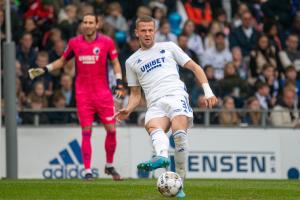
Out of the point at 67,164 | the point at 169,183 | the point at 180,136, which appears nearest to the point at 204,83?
the point at 180,136

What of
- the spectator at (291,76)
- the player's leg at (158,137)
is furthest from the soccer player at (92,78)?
the spectator at (291,76)

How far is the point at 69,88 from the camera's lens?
23.0m

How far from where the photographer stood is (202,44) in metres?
25.1

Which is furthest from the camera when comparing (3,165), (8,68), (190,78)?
(190,78)

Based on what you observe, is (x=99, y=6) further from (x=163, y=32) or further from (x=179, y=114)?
(x=179, y=114)

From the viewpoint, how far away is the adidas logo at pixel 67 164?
22.1m

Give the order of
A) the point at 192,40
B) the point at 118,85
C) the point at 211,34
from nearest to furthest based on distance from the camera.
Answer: the point at 118,85, the point at 192,40, the point at 211,34

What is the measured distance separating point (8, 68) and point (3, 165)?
235 centimetres

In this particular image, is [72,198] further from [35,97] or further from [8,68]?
[35,97]

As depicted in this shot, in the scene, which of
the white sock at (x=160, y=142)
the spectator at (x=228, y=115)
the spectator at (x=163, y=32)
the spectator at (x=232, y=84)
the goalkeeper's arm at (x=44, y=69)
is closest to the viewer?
the white sock at (x=160, y=142)

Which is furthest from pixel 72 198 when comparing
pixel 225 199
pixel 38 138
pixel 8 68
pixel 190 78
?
pixel 190 78

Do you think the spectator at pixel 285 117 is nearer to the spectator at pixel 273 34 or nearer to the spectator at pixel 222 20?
the spectator at pixel 273 34

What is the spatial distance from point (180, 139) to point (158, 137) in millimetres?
400

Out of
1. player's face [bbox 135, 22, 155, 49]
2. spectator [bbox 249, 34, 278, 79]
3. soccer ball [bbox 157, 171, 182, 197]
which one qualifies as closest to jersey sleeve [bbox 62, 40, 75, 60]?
player's face [bbox 135, 22, 155, 49]
